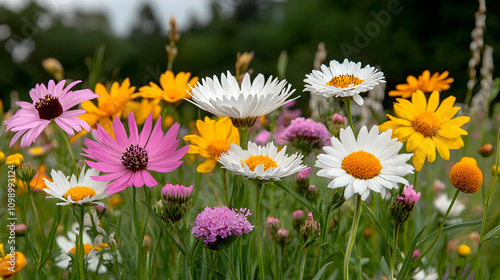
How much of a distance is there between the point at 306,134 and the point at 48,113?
1.92 ft

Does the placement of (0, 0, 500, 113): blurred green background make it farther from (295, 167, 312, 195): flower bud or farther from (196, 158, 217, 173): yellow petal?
(196, 158, 217, 173): yellow petal

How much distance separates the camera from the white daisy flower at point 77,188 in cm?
67

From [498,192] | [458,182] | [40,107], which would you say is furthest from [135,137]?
[498,192]

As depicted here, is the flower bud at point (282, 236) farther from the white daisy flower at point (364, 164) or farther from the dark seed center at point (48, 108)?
the dark seed center at point (48, 108)

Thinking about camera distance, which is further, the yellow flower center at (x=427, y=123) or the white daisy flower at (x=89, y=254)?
the white daisy flower at (x=89, y=254)

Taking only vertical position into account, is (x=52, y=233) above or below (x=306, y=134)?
below

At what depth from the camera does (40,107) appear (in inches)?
28.2

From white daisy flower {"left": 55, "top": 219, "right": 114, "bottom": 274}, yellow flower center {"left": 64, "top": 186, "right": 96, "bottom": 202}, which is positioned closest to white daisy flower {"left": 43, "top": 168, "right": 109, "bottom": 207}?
yellow flower center {"left": 64, "top": 186, "right": 96, "bottom": 202}

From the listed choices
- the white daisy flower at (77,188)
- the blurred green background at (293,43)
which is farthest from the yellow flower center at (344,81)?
the blurred green background at (293,43)

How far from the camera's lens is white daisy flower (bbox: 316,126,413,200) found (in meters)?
0.54

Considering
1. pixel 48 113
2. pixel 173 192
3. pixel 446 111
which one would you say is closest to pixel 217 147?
pixel 173 192

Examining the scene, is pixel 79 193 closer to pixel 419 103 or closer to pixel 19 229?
pixel 19 229

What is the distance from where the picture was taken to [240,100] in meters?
0.65

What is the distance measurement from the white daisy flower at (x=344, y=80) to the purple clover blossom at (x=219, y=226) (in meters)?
0.24
